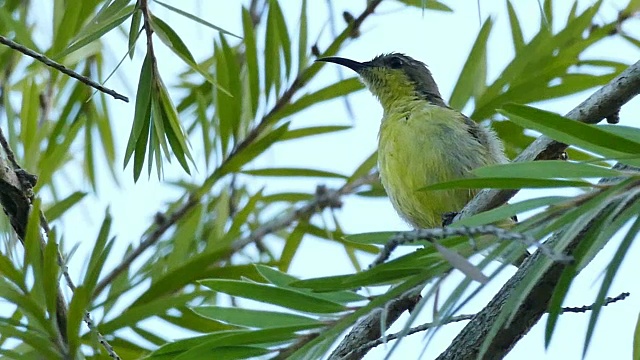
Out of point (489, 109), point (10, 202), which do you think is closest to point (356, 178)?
point (489, 109)

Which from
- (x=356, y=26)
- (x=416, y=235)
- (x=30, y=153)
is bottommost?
(x=416, y=235)

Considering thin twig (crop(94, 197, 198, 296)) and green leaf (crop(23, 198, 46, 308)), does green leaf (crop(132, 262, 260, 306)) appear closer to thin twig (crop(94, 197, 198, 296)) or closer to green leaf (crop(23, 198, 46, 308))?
thin twig (crop(94, 197, 198, 296))

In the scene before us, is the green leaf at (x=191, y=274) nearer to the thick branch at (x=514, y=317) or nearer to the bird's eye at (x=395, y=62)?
the thick branch at (x=514, y=317)

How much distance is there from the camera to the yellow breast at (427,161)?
3.92 m

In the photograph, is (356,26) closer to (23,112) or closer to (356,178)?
(356,178)

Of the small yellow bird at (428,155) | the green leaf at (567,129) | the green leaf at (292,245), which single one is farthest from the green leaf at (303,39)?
the green leaf at (567,129)

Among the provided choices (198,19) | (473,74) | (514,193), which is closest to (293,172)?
(473,74)

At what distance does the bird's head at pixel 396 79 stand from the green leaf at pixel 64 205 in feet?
6.51

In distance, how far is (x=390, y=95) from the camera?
482 cm

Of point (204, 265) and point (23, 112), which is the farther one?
point (23, 112)

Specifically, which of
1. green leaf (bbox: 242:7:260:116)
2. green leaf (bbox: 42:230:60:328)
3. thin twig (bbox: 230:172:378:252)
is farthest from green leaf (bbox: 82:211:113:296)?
green leaf (bbox: 242:7:260:116)

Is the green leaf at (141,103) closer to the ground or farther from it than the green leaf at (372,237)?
farther from it

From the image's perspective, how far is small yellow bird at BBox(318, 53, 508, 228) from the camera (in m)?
3.92

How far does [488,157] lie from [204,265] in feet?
6.12
